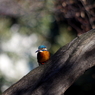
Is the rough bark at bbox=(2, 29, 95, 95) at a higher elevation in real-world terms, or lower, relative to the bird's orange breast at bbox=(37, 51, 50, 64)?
lower

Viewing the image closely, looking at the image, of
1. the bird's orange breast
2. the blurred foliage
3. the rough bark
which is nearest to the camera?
the rough bark

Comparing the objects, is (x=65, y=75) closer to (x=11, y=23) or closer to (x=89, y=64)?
(x=89, y=64)

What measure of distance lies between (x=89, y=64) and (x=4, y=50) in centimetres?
605

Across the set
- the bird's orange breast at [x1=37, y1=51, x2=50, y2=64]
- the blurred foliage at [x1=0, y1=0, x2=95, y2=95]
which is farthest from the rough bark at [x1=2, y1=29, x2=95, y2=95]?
the blurred foliage at [x1=0, y1=0, x2=95, y2=95]

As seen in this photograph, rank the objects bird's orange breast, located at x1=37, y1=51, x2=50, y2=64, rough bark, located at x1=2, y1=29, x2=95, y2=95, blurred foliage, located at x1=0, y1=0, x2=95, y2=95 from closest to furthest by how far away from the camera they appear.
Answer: rough bark, located at x1=2, y1=29, x2=95, y2=95 → bird's orange breast, located at x1=37, y1=51, x2=50, y2=64 → blurred foliage, located at x1=0, y1=0, x2=95, y2=95

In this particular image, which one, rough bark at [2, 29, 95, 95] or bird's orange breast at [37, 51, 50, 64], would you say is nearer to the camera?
rough bark at [2, 29, 95, 95]

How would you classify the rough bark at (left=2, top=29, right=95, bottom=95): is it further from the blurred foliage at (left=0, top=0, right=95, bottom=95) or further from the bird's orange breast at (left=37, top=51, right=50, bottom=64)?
the blurred foliage at (left=0, top=0, right=95, bottom=95)

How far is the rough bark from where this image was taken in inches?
118

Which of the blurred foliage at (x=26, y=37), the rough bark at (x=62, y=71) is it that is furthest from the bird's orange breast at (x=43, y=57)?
the blurred foliage at (x=26, y=37)

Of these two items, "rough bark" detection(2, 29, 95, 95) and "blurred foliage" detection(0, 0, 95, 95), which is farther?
"blurred foliage" detection(0, 0, 95, 95)

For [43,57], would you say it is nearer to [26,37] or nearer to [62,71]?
[62,71]

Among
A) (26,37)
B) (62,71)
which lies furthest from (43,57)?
(26,37)

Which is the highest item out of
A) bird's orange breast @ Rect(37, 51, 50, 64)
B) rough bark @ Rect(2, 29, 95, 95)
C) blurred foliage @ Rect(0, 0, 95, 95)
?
blurred foliage @ Rect(0, 0, 95, 95)

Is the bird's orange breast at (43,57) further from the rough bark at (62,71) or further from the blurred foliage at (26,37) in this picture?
the blurred foliage at (26,37)
